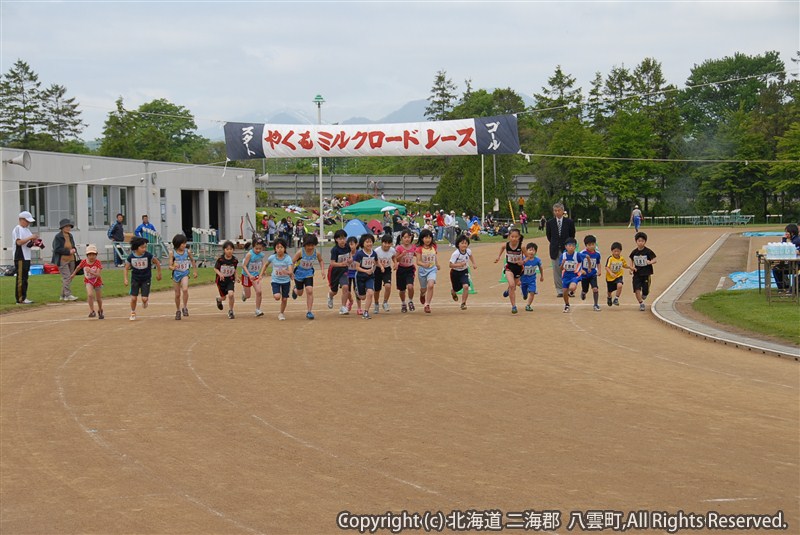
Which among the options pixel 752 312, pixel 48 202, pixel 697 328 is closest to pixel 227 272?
pixel 697 328

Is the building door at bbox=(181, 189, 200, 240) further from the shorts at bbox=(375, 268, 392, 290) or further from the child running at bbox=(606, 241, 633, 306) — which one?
the child running at bbox=(606, 241, 633, 306)

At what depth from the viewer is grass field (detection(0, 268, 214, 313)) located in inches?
954

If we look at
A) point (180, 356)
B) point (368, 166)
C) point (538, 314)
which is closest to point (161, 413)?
point (180, 356)

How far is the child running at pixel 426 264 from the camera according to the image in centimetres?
2100

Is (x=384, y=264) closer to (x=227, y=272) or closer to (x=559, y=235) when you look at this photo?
(x=227, y=272)

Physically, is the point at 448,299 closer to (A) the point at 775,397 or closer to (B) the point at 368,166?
(A) the point at 775,397

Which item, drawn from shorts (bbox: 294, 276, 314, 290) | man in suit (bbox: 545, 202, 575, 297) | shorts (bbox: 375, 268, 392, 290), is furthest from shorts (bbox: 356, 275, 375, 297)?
man in suit (bbox: 545, 202, 575, 297)

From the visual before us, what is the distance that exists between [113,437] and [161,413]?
111cm

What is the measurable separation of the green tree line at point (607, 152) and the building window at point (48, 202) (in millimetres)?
35149

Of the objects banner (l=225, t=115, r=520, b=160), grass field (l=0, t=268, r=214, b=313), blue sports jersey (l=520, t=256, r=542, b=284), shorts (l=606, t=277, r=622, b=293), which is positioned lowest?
grass field (l=0, t=268, r=214, b=313)

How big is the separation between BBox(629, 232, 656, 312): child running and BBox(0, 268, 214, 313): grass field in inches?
551

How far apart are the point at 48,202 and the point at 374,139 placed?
13.5 metres

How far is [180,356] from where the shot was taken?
14703 mm

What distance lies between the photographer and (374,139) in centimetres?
3862
